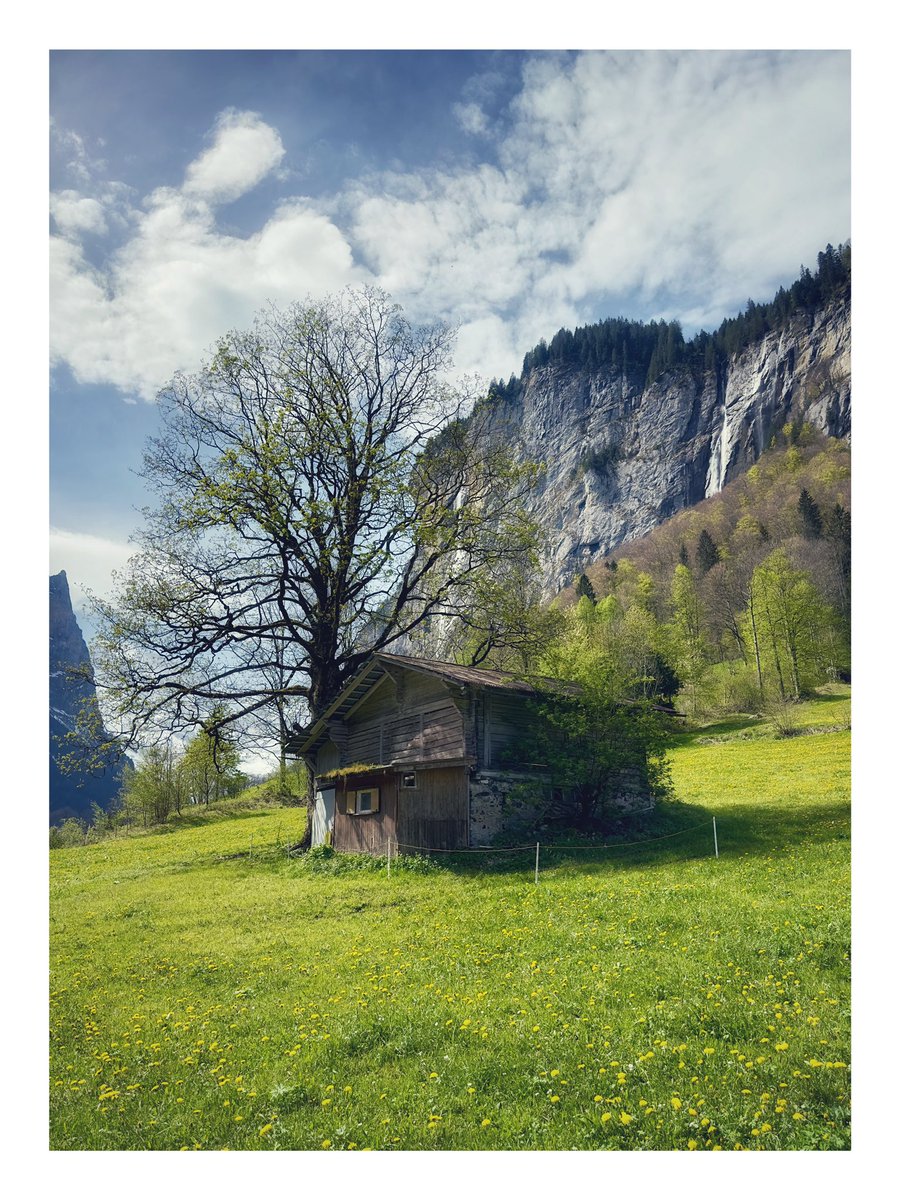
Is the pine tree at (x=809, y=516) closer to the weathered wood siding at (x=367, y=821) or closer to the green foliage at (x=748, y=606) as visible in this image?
the green foliage at (x=748, y=606)

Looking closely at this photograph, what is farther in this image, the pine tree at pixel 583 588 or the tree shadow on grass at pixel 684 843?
the pine tree at pixel 583 588

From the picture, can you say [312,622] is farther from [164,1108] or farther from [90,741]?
[164,1108]

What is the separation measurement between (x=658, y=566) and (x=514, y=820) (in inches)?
3329

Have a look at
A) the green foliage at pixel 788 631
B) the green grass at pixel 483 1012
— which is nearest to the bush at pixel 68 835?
the green grass at pixel 483 1012

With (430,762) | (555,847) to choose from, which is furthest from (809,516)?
(430,762)

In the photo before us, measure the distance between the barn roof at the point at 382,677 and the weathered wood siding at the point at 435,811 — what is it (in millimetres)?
2798

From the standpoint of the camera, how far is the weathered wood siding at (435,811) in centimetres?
2062

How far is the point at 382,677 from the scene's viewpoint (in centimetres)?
2412

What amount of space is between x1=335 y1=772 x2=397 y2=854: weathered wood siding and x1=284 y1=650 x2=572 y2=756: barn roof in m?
2.50

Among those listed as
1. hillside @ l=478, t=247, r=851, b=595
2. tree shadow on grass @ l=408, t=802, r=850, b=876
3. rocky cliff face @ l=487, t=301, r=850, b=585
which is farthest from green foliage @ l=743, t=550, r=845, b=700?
rocky cliff face @ l=487, t=301, r=850, b=585

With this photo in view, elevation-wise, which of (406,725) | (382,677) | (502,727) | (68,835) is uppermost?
(382,677)

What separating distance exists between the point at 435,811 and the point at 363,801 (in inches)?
158

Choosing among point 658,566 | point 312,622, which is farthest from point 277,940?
point 658,566

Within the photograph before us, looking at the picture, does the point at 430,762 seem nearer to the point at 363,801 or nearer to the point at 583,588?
the point at 363,801
